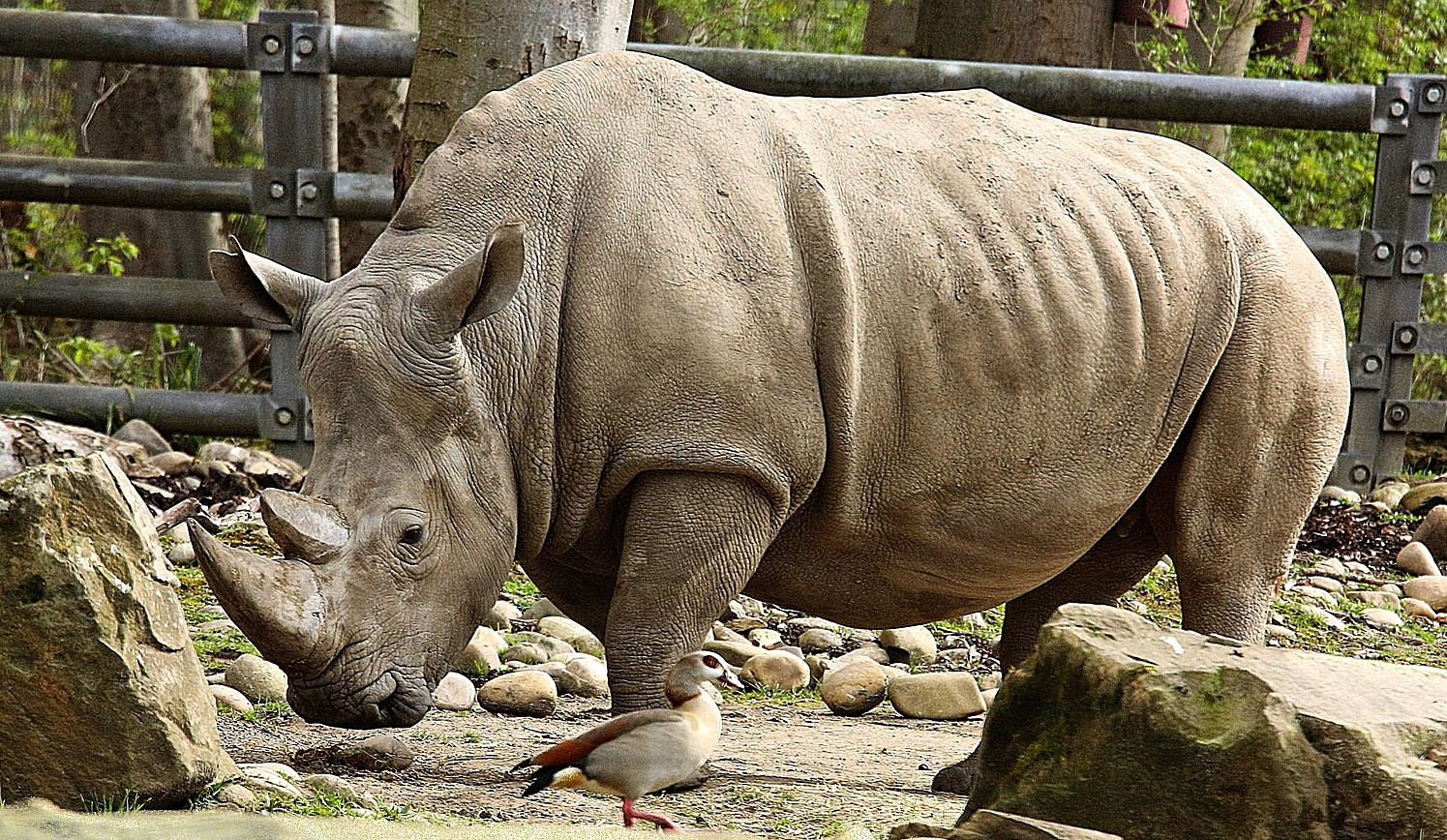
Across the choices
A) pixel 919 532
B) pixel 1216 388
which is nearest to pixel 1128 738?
pixel 919 532

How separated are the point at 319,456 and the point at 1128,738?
5.67 feet

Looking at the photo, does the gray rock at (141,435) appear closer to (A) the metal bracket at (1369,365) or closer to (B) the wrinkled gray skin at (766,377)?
(B) the wrinkled gray skin at (766,377)

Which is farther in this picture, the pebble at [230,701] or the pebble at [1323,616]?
the pebble at [1323,616]

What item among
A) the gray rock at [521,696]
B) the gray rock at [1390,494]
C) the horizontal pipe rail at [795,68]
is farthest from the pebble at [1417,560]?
the gray rock at [521,696]

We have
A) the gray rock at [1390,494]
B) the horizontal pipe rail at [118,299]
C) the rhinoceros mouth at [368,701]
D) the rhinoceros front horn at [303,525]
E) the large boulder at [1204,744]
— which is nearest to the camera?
the large boulder at [1204,744]

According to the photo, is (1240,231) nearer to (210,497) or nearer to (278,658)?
(278,658)

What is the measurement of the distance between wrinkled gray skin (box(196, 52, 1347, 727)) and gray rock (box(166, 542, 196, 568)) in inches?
93.0

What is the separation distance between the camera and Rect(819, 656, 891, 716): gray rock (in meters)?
4.95

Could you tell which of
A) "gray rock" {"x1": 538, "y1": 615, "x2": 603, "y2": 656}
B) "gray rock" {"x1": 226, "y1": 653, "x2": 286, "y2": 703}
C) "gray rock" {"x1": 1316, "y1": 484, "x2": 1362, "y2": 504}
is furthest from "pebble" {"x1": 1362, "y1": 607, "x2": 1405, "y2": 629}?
"gray rock" {"x1": 226, "y1": 653, "x2": 286, "y2": 703}

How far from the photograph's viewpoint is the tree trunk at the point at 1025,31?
8633 mm

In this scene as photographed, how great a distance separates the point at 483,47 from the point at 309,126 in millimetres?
2182

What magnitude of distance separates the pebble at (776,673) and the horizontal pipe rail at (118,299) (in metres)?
2.96

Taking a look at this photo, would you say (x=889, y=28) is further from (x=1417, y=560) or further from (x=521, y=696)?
(x=521, y=696)

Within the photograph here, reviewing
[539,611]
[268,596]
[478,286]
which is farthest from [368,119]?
[268,596]
